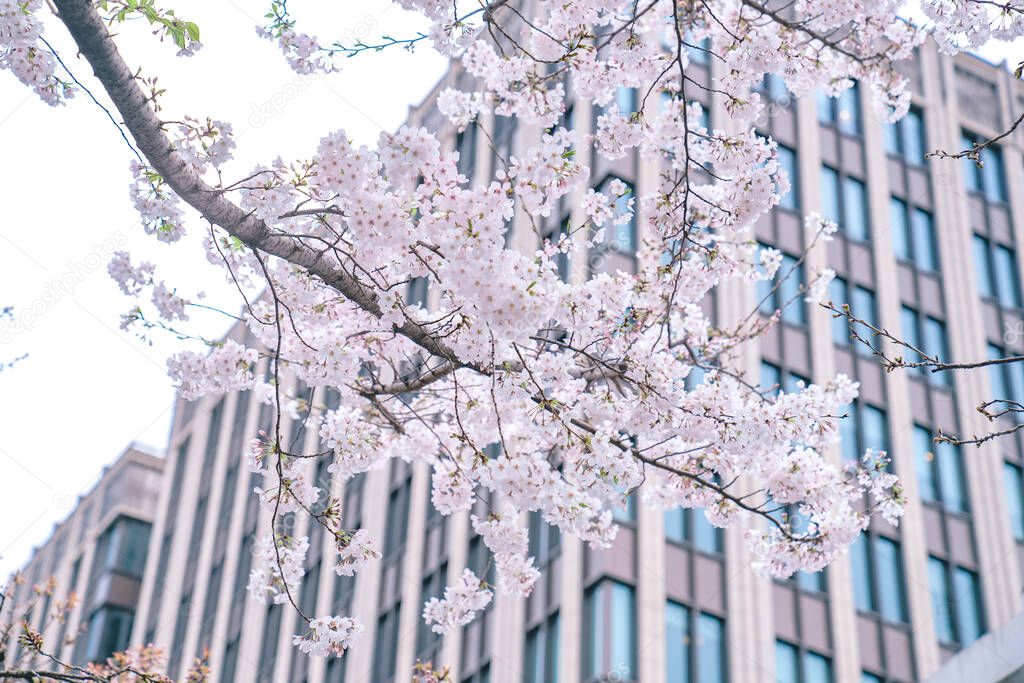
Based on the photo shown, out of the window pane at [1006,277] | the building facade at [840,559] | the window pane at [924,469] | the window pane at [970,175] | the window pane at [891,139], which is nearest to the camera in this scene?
the building facade at [840,559]

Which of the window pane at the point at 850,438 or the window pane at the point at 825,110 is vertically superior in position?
the window pane at the point at 825,110

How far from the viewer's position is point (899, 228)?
30.1m

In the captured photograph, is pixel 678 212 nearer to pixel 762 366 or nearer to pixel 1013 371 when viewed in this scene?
pixel 762 366

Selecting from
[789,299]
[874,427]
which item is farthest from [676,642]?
[789,299]

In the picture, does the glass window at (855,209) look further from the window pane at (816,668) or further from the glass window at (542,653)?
the glass window at (542,653)

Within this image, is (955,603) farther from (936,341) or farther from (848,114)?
(848,114)

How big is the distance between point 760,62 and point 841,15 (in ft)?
2.64

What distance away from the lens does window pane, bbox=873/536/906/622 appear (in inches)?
961

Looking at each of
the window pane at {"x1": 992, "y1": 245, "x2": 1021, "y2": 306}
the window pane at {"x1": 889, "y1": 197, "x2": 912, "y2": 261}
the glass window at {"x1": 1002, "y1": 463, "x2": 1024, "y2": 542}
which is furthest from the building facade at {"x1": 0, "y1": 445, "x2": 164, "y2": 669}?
the window pane at {"x1": 992, "y1": 245, "x2": 1021, "y2": 306}

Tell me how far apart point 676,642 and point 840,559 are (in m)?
4.59

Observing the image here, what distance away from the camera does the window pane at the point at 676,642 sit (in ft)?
69.8

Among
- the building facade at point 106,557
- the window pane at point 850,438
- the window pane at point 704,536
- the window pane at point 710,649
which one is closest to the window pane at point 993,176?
the window pane at point 850,438

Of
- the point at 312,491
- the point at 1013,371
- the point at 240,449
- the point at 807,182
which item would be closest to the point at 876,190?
the point at 807,182

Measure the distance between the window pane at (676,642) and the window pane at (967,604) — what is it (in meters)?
6.42
